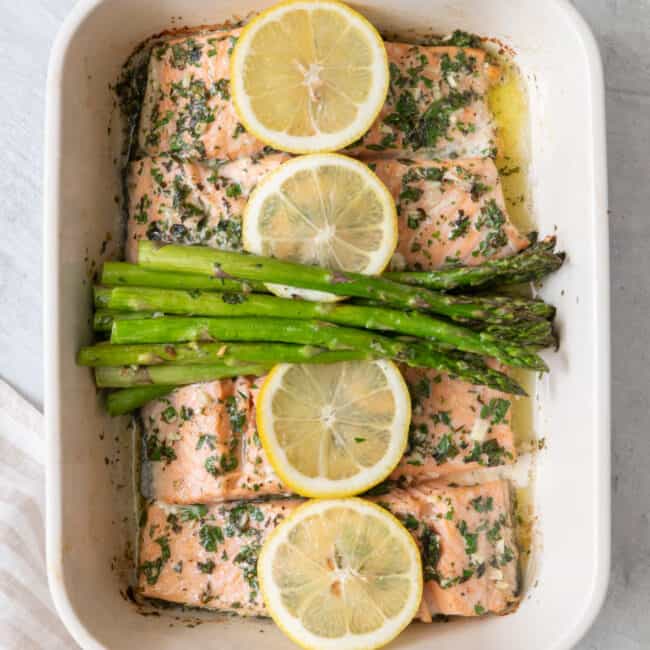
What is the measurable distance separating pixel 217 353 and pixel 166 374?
28cm

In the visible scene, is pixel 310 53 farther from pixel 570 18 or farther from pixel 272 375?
pixel 272 375

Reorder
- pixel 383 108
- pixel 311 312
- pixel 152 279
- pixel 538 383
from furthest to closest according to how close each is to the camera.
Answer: pixel 538 383
pixel 383 108
pixel 152 279
pixel 311 312

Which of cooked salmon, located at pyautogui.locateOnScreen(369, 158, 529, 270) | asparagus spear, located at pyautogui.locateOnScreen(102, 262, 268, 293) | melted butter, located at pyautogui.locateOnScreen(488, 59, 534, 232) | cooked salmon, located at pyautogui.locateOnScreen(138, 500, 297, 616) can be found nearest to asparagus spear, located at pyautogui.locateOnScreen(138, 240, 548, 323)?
asparagus spear, located at pyautogui.locateOnScreen(102, 262, 268, 293)

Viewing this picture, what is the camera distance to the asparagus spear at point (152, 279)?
361 cm

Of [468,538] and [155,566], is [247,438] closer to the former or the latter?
[155,566]

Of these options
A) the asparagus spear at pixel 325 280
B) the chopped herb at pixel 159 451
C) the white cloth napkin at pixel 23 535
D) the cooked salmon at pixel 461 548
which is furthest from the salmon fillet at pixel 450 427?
the white cloth napkin at pixel 23 535

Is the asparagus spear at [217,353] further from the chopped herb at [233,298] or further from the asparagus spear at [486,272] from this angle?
the asparagus spear at [486,272]

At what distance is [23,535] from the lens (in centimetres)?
395

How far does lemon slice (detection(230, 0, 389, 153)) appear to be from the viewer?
3.59 m

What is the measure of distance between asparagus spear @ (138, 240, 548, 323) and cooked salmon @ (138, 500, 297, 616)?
3.58 ft

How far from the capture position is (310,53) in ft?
11.8

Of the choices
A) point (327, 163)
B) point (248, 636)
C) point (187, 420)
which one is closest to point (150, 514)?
point (187, 420)

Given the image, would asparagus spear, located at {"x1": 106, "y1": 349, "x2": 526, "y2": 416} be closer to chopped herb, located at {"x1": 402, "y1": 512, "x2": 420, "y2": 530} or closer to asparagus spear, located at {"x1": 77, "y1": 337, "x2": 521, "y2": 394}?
asparagus spear, located at {"x1": 77, "y1": 337, "x2": 521, "y2": 394}

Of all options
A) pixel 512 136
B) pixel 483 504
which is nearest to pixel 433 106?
pixel 512 136
